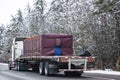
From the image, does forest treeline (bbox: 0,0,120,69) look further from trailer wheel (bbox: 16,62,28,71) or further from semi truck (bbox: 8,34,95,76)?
trailer wheel (bbox: 16,62,28,71)

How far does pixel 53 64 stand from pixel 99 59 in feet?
44.5

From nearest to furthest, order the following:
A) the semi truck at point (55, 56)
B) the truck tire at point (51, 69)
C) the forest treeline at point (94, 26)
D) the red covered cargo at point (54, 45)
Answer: the semi truck at point (55, 56)
the truck tire at point (51, 69)
the red covered cargo at point (54, 45)
the forest treeline at point (94, 26)

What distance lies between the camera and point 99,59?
39.6 meters

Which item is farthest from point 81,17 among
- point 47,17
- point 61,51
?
point 47,17

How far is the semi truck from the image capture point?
1001 inches

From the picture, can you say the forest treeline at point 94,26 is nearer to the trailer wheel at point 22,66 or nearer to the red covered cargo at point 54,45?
the red covered cargo at point 54,45

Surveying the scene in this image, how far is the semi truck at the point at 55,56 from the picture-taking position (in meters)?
25.4

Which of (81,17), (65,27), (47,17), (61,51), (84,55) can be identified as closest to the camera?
(84,55)

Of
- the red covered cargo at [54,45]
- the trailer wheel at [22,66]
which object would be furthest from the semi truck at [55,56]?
the trailer wheel at [22,66]

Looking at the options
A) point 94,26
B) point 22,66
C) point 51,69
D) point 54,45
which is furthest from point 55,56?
point 94,26

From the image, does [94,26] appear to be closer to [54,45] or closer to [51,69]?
[54,45]

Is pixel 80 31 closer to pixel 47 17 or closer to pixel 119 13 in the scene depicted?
pixel 119 13

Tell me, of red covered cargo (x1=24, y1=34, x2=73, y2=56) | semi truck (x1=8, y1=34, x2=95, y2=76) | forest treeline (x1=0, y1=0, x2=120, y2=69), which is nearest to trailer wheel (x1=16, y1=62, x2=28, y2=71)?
semi truck (x1=8, y1=34, x2=95, y2=76)

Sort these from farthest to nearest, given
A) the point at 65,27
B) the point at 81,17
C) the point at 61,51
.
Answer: the point at 65,27, the point at 81,17, the point at 61,51
